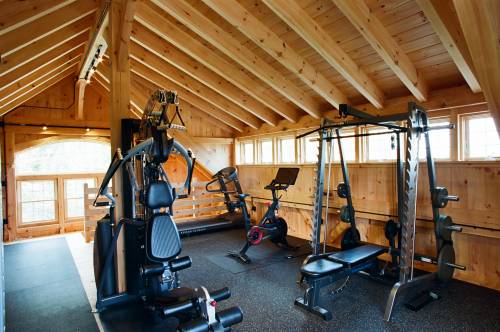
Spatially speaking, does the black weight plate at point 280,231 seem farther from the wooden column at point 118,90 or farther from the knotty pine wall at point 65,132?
the knotty pine wall at point 65,132

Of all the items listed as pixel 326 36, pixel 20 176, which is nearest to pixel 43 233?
pixel 20 176

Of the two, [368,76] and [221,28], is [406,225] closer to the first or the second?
[368,76]

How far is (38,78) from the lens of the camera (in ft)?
15.0

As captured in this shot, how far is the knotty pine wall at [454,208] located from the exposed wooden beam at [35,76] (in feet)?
14.0

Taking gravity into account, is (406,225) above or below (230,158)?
below

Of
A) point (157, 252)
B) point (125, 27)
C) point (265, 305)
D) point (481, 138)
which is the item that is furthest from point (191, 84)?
point (481, 138)

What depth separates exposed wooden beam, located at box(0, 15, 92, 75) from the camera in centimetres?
305

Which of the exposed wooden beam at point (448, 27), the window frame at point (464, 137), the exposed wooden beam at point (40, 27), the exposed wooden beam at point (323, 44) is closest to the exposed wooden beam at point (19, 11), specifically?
the exposed wooden beam at point (40, 27)

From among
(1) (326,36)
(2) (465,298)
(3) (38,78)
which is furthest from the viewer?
(3) (38,78)

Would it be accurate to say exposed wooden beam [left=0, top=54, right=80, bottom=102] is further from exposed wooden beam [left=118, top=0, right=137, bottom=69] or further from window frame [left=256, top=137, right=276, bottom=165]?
window frame [left=256, top=137, right=276, bottom=165]

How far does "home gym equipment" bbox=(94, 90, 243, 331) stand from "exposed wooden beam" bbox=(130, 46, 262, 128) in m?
2.33

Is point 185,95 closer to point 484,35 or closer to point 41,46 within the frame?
point 41,46

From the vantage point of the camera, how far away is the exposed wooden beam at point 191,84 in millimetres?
4859

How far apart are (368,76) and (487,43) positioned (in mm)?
1988
